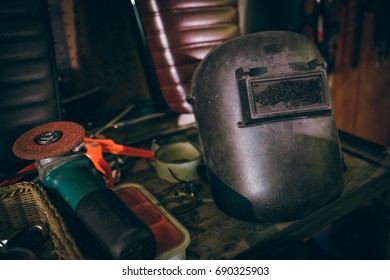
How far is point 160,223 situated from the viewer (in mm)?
1030

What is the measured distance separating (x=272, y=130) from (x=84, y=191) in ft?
2.02

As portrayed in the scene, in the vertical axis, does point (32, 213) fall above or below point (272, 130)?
below

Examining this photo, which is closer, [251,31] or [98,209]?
[98,209]

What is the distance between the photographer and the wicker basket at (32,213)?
2.96 feet

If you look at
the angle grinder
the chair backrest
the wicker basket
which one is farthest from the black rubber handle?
the chair backrest

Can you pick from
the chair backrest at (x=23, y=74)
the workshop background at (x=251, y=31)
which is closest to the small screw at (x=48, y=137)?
the chair backrest at (x=23, y=74)

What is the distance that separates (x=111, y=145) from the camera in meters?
1.44

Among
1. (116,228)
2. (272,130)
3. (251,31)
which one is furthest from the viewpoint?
(251,31)

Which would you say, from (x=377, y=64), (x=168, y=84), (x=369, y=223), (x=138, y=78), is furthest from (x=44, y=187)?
(x=377, y=64)

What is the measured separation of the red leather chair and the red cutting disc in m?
0.79

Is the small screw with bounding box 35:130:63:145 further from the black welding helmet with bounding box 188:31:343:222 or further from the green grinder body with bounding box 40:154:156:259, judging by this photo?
the black welding helmet with bounding box 188:31:343:222

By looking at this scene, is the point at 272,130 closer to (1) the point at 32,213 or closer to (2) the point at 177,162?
(2) the point at 177,162

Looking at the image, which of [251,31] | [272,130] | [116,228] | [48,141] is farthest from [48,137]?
[251,31]
